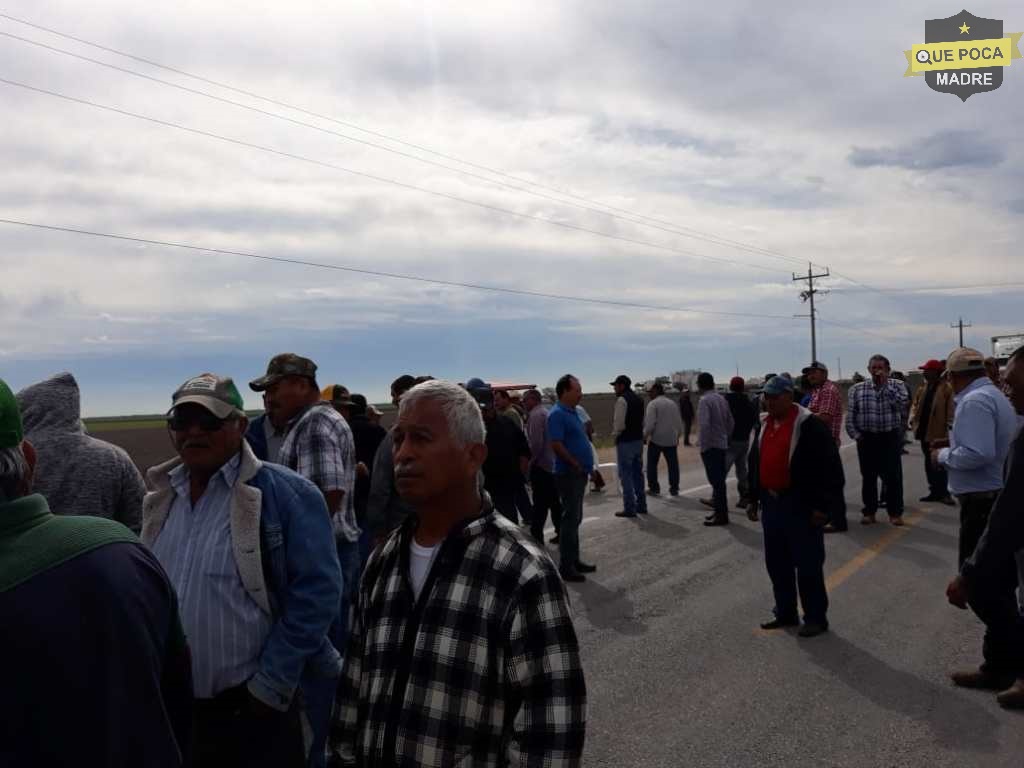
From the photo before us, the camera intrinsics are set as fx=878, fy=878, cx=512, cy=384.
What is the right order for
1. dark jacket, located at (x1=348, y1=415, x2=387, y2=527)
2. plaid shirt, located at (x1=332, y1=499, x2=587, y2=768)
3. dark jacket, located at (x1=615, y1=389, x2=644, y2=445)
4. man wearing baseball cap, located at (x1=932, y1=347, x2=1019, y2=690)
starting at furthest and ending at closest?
dark jacket, located at (x1=615, y1=389, x2=644, y2=445) < dark jacket, located at (x1=348, y1=415, x2=387, y2=527) < man wearing baseball cap, located at (x1=932, y1=347, x2=1019, y2=690) < plaid shirt, located at (x1=332, y1=499, x2=587, y2=768)

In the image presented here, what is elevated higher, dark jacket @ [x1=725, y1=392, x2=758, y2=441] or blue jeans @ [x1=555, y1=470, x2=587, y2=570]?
dark jacket @ [x1=725, y1=392, x2=758, y2=441]

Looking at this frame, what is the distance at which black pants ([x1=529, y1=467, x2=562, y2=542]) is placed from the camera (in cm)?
961

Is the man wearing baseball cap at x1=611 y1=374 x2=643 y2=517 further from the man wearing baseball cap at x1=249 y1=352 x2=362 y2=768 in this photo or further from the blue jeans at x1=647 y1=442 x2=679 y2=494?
the man wearing baseball cap at x1=249 y1=352 x2=362 y2=768

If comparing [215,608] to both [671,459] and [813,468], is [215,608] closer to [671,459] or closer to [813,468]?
[813,468]

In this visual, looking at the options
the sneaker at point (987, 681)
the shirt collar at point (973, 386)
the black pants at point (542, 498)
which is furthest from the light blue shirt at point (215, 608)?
the black pants at point (542, 498)

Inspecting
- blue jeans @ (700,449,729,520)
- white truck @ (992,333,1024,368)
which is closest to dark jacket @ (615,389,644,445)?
blue jeans @ (700,449,729,520)

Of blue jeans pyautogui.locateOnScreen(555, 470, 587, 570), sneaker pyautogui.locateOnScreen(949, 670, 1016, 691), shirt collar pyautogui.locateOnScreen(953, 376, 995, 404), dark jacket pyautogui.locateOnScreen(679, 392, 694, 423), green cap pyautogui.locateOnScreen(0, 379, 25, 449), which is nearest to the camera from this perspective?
green cap pyautogui.locateOnScreen(0, 379, 25, 449)

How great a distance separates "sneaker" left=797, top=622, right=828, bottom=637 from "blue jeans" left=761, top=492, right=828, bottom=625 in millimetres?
27

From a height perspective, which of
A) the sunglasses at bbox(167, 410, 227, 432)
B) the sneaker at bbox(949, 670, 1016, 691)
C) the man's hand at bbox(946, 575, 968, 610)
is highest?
the sunglasses at bbox(167, 410, 227, 432)

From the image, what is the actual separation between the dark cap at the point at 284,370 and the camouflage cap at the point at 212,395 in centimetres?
160

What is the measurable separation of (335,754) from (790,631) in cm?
504

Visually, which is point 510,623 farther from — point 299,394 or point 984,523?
point 984,523

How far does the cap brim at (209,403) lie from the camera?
9.87 ft

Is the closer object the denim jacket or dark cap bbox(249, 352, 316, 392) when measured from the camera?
the denim jacket
